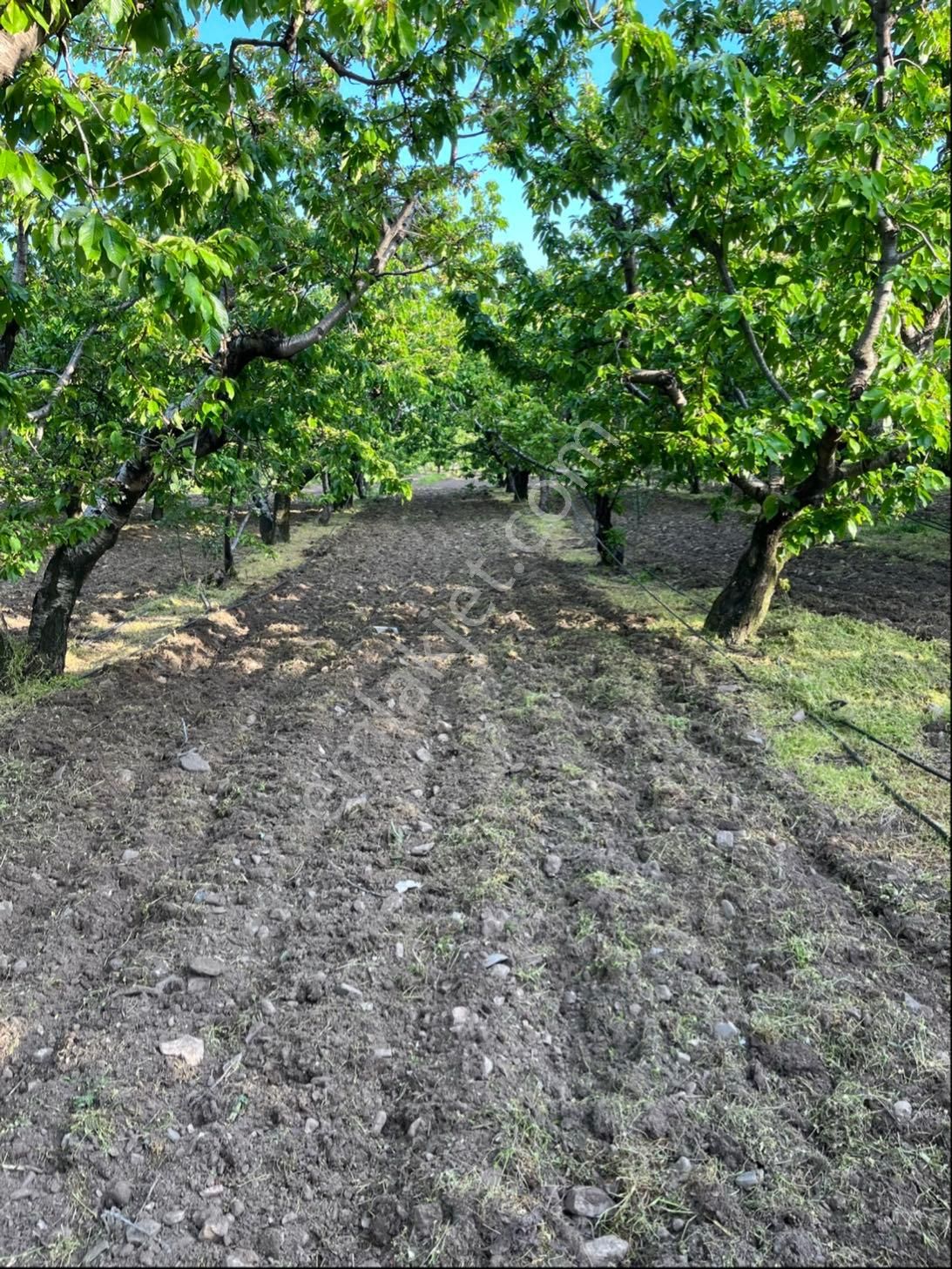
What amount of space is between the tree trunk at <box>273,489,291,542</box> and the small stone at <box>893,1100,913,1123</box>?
1217 centimetres

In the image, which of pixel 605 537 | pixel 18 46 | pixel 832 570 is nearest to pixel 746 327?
pixel 18 46

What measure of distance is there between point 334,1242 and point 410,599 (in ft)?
25.4

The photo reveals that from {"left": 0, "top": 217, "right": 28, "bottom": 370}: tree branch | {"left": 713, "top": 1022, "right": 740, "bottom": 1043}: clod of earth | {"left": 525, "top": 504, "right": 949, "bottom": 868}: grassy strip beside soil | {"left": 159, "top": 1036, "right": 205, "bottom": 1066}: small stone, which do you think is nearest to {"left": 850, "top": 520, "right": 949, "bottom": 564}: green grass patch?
{"left": 525, "top": 504, "right": 949, "bottom": 868}: grassy strip beside soil

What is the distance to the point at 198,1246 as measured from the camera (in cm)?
196

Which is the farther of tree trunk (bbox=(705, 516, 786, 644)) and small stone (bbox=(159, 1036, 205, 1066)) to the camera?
tree trunk (bbox=(705, 516, 786, 644))

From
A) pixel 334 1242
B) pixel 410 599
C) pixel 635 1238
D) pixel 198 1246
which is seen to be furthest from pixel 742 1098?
pixel 410 599

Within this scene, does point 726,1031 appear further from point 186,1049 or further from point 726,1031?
point 186,1049

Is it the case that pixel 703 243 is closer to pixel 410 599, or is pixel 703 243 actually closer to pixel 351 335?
pixel 351 335

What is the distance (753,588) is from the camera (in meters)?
6.70

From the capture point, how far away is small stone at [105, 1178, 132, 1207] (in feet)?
6.76

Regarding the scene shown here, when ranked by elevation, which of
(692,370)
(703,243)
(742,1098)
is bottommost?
(742,1098)

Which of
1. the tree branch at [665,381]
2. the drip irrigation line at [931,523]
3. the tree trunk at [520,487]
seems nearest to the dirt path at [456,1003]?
the tree branch at [665,381]

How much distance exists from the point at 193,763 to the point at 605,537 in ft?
23.4

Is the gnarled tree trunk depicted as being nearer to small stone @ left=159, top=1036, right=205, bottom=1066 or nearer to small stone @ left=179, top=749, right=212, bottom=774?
small stone @ left=179, top=749, right=212, bottom=774
